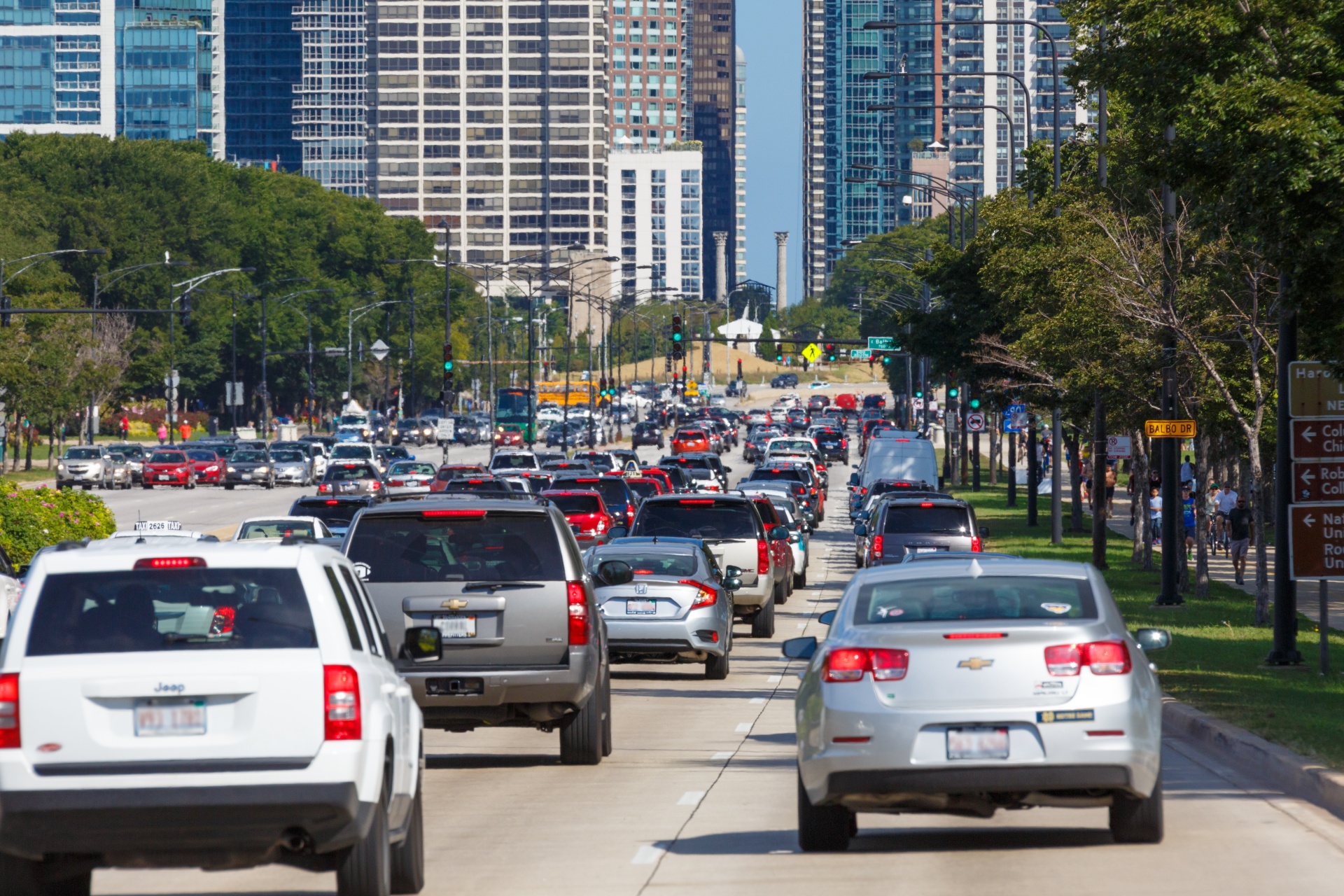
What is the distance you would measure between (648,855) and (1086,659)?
2.61m

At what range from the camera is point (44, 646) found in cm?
830

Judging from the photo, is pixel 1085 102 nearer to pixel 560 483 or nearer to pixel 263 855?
pixel 560 483

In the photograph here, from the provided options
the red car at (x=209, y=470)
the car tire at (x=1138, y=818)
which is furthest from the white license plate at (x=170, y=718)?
the red car at (x=209, y=470)

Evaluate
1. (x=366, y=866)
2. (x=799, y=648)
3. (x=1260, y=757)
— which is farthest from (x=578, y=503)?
(x=366, y=866)

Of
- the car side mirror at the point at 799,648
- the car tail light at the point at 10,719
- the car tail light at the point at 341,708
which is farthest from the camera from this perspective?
the car side mirror at the point at 799,648

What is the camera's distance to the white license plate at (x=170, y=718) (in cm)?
817

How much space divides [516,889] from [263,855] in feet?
6.61

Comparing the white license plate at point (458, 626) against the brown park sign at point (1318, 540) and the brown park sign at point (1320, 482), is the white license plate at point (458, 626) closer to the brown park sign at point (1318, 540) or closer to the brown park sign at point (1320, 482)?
the brown park sign at point (1318, 540)

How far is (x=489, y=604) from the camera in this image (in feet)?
46.4

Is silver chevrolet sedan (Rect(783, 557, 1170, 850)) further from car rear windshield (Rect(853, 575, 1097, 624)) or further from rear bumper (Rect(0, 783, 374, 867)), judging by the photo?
rear bumper (Rect(0, 783, 374, 867))

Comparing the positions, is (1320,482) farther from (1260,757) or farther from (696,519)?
(696,519)

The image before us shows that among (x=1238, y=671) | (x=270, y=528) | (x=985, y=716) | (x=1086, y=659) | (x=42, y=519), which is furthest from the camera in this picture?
(x=42, y=519)

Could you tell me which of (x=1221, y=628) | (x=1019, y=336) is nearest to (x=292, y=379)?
(x=1019, y=336)

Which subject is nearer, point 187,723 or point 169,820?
point 169,820
